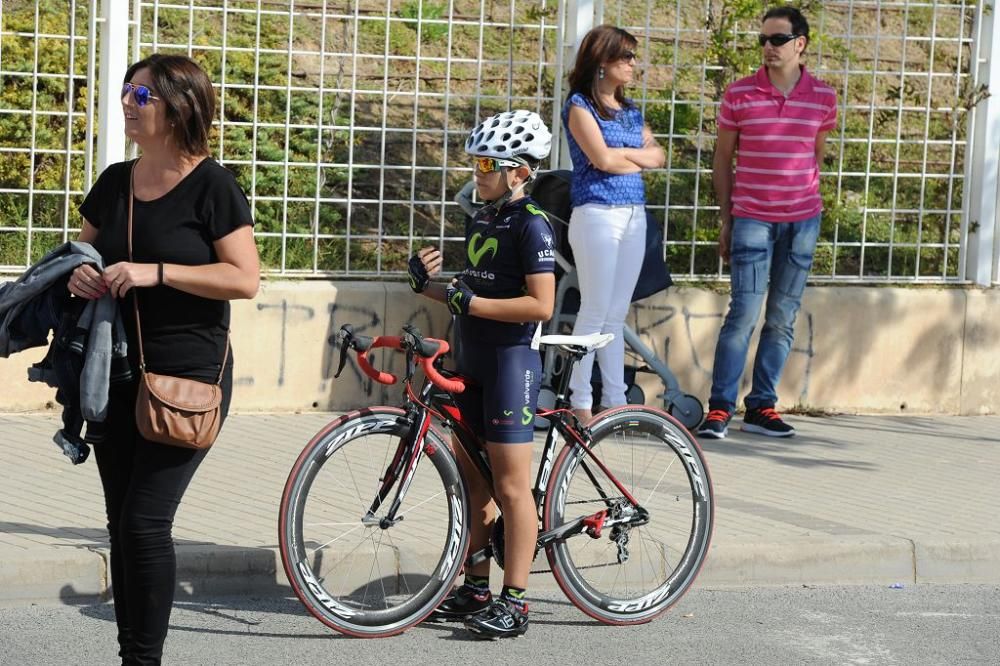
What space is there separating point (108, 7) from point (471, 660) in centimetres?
496

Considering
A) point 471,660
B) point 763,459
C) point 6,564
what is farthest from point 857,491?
point 6,564

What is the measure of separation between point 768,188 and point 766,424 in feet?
4.33

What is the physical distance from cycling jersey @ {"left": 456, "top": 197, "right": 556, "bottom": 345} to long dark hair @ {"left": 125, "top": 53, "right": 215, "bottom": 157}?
1252 mm

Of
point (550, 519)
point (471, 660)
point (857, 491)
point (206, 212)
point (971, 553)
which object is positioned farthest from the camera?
point (857, 491)

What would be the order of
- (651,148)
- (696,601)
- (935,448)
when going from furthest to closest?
(935,448), (651,148), (696,601)

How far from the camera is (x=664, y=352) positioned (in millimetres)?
9992

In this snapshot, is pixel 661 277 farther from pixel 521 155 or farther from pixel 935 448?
pixel 521 155

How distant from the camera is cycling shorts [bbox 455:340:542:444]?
5.71 meters

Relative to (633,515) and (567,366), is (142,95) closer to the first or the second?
(567,366)

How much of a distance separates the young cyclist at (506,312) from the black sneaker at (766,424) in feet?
12.9

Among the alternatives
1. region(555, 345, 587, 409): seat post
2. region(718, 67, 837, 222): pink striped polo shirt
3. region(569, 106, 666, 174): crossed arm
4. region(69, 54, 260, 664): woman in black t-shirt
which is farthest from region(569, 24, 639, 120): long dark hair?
region(69, 54, 260, 664): woman in black t-shirt

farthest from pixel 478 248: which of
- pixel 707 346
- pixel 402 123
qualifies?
pixel 402 123

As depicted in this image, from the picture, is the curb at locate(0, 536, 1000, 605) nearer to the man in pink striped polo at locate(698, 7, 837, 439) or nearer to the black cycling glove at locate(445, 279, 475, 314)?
the black cycling glove at locate(445, 279, 475, 314)

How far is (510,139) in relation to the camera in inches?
223
